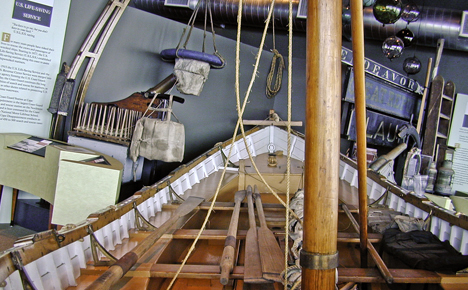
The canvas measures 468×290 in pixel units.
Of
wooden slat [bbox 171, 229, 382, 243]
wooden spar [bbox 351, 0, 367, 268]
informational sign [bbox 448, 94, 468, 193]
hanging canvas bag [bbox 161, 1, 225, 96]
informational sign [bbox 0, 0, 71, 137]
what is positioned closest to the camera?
wooden spar [bbox 351, 0, 367, 268]

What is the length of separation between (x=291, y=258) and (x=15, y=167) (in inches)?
111

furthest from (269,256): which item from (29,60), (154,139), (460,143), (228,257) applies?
(460,143)

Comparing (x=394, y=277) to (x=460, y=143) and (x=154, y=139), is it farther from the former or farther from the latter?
(x=460, y=143)

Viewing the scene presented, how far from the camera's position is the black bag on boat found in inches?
60.5

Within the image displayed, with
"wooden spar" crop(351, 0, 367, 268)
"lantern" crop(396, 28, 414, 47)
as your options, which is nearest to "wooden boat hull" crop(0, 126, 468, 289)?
"wooden spar" crop(351, 0, 367, 268)

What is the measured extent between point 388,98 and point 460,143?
1691 mm

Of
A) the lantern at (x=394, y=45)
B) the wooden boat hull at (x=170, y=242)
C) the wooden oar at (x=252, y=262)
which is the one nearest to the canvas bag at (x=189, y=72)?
the wooden boat hull at (x=170, y=242)

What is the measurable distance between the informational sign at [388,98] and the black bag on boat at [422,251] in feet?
13.6

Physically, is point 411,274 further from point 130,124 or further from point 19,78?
point 19,78

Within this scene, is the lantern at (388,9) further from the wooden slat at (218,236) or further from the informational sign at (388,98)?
the informational sign at (388,98)

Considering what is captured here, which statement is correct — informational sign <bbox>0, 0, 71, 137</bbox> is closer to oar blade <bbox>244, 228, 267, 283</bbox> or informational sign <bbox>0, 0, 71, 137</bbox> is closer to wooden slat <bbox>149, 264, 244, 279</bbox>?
wooden slat <bbox>149, 264, 244, 279</bbox>

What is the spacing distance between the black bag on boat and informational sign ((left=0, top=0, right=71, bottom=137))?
12.2 ft

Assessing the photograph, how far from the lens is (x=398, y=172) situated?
674cm

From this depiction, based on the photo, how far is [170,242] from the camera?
5.90 ft
